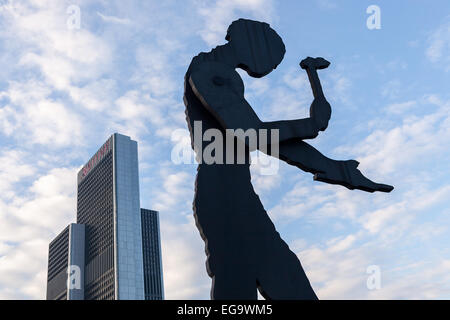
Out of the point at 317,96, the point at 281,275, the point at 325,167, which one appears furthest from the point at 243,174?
the point at 317,96

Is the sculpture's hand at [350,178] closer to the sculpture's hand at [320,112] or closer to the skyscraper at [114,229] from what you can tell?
the sculpture's hand at [320,112]

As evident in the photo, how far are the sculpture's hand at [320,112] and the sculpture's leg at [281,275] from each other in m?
1.81

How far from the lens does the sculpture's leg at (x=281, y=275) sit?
22.1 ft

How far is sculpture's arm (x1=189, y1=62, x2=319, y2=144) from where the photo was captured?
7.40 metres

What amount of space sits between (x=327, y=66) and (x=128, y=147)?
2703 inches

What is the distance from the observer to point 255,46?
844 cm

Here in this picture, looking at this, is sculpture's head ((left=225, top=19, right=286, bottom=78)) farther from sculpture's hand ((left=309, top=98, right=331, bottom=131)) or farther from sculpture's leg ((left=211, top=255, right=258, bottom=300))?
sculpture's leg ((left=211, top=255, right=258, bottom=300))

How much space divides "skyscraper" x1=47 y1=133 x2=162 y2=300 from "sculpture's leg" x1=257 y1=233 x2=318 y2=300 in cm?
5954

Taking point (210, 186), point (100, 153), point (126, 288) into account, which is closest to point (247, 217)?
point (210, 186)

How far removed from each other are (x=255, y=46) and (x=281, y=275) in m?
3.68

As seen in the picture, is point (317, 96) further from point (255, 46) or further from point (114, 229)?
point (114, 229)

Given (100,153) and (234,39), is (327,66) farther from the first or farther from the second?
(100,153)

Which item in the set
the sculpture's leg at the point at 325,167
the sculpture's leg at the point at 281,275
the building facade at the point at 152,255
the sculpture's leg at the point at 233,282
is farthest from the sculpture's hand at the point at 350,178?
the building facade at the point at 152,255
